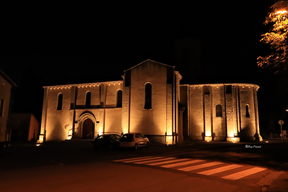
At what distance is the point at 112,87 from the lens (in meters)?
30.3

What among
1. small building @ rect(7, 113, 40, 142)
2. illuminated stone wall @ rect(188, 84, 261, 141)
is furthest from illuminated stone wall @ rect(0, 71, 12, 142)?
illuminated stone wall @ rect(188, 84, 261, 141)

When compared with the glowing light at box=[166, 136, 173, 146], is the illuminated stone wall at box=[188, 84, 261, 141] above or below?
above

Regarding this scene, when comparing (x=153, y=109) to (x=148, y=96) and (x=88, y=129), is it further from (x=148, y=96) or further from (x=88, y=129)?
(x=88, y=129)

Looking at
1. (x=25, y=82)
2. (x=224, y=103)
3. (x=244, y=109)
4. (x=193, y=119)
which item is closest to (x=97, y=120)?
(x=193, y=119)

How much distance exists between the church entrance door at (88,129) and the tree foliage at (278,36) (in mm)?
26060

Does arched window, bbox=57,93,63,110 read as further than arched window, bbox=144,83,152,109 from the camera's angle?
Yes

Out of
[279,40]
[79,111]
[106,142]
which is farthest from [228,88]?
[279,40]

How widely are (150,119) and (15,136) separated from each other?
22629 mm

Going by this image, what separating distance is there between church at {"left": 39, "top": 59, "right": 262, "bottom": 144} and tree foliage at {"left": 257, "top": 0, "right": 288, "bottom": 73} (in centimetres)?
1732

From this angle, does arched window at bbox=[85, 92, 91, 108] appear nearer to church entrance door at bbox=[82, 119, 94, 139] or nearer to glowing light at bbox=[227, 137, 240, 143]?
church entrance door at bbox=[82, 119, 94, 139]

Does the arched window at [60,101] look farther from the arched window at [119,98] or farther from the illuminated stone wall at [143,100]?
the illuminated stone wall at [143,100]

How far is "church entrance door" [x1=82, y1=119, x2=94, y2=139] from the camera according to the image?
30.6m

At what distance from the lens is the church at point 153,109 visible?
26109mm

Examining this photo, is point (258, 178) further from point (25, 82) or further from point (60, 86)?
point (25, 82)
